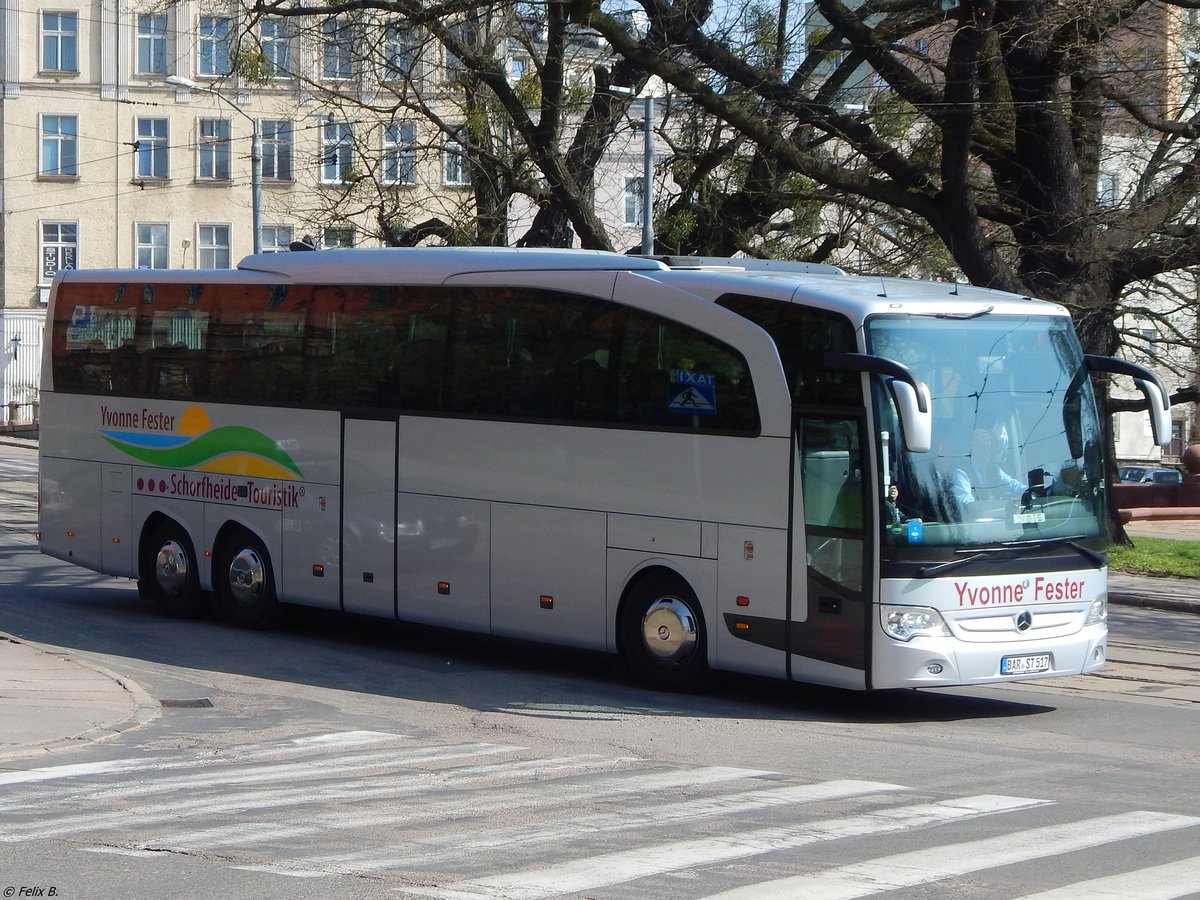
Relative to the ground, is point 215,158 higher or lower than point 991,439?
higher

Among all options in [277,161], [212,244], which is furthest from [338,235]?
[212,244]

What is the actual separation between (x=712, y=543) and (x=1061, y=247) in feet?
38.0

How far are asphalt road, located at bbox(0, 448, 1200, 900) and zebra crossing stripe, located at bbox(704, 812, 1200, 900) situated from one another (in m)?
0.02

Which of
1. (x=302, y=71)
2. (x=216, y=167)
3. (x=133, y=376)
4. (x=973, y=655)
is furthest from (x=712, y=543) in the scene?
(x=216, y=167)

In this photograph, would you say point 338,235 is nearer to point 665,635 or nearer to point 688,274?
point 688,274

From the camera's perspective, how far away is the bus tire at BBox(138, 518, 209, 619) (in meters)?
17.3

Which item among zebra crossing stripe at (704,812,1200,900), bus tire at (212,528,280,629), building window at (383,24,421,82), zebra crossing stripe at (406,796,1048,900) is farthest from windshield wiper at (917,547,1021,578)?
building window at (383,24,421,82)

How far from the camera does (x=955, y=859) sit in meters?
7.25

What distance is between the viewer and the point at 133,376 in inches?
699

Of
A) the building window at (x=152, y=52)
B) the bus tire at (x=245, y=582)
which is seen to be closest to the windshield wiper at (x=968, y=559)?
the bus tire at (x=245, y=582)

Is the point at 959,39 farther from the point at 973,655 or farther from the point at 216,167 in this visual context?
the point at 216,167

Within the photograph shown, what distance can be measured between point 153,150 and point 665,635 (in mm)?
50056

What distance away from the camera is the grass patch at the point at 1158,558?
925 inches

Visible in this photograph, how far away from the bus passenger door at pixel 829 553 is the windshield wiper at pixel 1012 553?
452 millimetres
